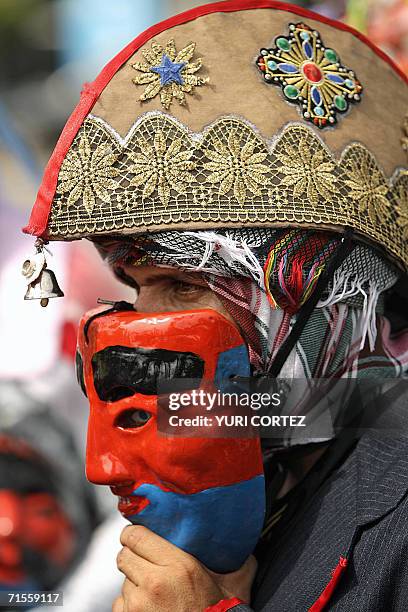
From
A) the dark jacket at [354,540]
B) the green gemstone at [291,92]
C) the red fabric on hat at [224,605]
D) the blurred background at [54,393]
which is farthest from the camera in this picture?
the blurred background at [54,393]

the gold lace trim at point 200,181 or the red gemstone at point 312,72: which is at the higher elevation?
the red gemstone at point 312,72

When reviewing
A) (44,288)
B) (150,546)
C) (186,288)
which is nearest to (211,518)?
(150,546)

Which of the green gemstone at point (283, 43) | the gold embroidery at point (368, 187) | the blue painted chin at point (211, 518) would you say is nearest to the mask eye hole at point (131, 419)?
the blue painted chin at point (211, 518)

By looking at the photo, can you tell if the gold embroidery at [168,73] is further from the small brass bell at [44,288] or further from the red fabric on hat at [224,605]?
the red fabric on hat at [224,605]

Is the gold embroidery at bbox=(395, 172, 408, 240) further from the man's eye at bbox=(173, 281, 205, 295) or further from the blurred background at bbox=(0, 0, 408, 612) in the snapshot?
the blurred background at bbox=(0, 0, 408, 612)

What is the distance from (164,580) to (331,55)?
116cm

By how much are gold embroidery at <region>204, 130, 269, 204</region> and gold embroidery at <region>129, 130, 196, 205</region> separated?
0.05 m

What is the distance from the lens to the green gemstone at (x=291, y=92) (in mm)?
1687

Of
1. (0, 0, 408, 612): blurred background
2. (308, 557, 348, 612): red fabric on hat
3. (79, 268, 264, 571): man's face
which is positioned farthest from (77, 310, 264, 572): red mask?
(0, 0, 408, 612): blurred background

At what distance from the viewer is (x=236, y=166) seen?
5.31 feet

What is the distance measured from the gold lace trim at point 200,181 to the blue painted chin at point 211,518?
0.53 m

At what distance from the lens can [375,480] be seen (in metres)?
1.62

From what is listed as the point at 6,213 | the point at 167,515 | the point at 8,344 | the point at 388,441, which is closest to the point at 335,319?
the point at 388,441

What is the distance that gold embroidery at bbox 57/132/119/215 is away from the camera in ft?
5.36
